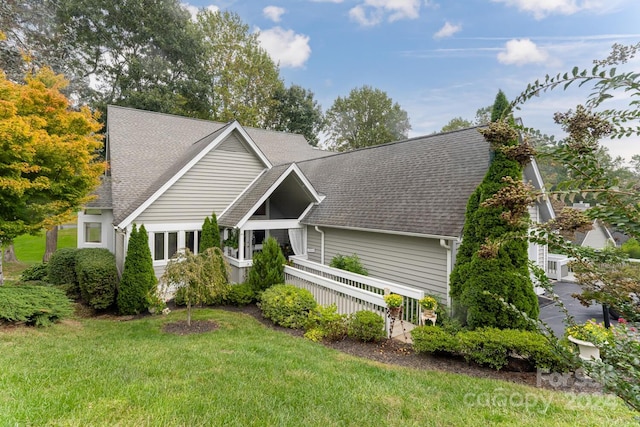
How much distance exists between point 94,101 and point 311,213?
67.9 ft

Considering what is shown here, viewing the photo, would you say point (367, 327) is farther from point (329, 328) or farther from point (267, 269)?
point (267, 269)

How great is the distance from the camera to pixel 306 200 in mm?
13578

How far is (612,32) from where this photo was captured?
2.50m

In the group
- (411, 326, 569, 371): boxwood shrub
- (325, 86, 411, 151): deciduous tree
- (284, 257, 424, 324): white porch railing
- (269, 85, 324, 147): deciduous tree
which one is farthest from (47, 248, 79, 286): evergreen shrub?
(325, 86, 411, 151): deciduous tree

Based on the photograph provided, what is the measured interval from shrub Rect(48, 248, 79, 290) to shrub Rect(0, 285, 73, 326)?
3256mm

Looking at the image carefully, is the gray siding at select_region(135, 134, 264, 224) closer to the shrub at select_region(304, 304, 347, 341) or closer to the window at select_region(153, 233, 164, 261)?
the window at select_region(153, 233, 164, 261)

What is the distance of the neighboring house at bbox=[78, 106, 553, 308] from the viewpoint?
9047mm

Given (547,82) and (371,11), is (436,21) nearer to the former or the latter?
(371,11)

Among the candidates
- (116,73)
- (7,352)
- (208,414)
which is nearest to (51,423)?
(208,414)

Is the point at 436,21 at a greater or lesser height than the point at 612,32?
greater

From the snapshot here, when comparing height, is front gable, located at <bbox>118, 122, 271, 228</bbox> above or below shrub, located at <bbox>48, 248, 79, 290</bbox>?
above

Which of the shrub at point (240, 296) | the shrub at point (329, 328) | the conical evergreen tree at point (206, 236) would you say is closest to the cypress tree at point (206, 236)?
the conical evergreen tree at point (206, 236)

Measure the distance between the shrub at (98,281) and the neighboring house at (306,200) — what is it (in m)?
0.95

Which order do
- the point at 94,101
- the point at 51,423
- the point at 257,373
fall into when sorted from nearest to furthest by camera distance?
1. the point at 51,423
2. the point at 257,373
3. the point at 94,101
